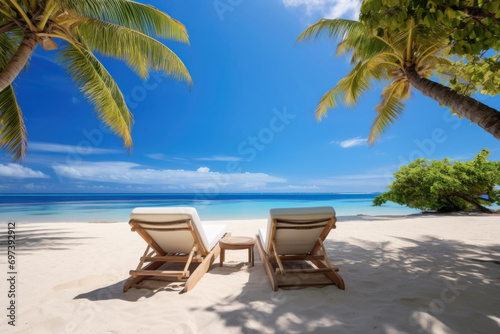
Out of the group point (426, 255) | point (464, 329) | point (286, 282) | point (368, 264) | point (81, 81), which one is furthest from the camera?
point (81, 81)

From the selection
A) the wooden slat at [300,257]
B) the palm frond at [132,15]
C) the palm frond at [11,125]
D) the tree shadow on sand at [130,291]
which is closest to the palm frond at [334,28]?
the palm frond at [132,15]

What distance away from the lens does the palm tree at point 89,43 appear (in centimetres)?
385

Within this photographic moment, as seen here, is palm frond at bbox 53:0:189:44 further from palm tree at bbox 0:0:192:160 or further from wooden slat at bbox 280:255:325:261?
wooden slat at bbox 280:255:325:261

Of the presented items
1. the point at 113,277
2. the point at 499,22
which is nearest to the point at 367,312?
the point at 499,22

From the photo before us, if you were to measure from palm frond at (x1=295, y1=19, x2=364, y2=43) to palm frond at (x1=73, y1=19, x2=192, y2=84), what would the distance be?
11.1 feet

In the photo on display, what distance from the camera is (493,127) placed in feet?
8.23

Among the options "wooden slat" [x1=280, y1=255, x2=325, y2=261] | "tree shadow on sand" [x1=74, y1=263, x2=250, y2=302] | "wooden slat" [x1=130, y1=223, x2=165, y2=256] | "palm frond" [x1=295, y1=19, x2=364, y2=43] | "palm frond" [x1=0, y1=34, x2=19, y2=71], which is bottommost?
"tree shadow on sand" [x1=74, y1=263, x2=250, y2=302]

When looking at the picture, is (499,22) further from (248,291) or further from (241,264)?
(241,264)

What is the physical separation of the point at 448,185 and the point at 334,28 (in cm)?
982

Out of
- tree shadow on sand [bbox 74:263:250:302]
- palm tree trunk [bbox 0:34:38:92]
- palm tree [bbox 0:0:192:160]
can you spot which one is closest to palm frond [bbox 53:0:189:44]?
palm tree [bbox 0:0:192:160]

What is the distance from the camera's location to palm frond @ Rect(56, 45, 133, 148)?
16.8ft

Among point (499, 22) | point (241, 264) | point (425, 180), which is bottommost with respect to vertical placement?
point (241, 264)

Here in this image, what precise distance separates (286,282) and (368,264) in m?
1.53

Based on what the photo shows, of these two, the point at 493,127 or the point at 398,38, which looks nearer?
the point at 493,127
